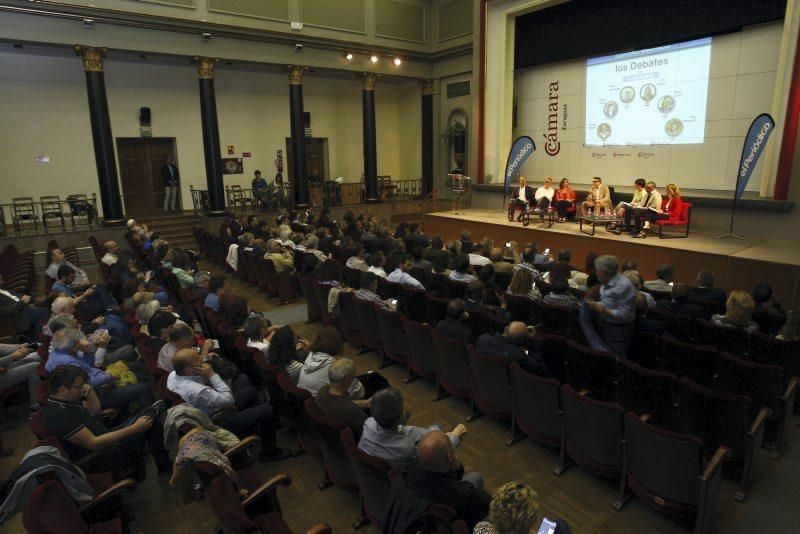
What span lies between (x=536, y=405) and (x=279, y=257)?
15.5 feet

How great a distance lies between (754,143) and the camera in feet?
24.8

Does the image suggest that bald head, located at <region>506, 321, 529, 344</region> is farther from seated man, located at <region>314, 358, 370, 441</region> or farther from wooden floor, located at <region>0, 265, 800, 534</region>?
seated man, located at <region>314, 358, 370, 441</region>

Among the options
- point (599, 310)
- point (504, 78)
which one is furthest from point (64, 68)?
point (599, 310)

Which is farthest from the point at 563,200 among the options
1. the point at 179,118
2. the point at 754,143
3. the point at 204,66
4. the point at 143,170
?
the point at 143,170

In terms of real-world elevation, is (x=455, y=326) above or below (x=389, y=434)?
above

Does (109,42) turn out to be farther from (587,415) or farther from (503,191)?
(587,415)

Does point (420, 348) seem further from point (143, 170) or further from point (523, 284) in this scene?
point (143, 170)

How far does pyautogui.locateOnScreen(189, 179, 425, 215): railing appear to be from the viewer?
1324 centimetres

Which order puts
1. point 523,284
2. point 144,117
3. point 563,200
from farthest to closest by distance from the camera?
point 144,117, point 563,200, point 523,284

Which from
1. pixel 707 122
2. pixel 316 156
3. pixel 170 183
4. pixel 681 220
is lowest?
pixel 681 220

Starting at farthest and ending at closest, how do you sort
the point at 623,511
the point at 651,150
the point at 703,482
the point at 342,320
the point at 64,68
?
the point at 64,68 → the point at 651,150 → the point at 342,320 → the point at 623,511 → the point at 703,482

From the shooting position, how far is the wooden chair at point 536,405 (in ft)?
10.1

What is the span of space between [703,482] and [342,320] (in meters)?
3.76

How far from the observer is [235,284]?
27.5ft
